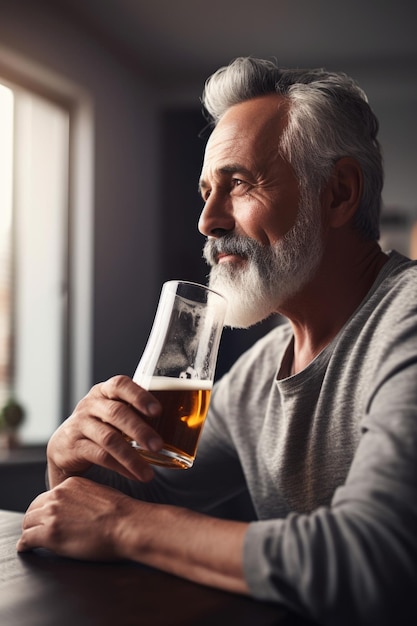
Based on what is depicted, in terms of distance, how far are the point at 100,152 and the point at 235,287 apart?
3.03 m

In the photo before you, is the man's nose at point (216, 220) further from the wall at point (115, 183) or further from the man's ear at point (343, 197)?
the wall at point (115, 183)

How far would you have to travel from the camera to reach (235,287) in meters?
1.29

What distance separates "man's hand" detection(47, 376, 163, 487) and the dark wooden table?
148 millimetres

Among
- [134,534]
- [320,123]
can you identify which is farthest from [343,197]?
[134,534]

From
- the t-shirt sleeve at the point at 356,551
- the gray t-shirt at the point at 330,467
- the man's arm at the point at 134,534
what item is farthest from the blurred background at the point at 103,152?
the t-shirt sleeve at the point at 356,551

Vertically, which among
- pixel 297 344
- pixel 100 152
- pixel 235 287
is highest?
pixel 100 152

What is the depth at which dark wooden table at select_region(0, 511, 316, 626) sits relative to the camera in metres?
0.66

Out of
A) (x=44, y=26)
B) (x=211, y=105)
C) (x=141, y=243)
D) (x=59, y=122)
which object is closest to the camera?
(x=211, y=105)

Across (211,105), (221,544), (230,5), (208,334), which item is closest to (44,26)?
(230,5)

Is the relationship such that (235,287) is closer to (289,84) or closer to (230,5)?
(289,84)

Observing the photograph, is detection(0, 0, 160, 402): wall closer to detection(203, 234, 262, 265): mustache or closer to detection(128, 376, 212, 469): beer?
detection(203, 234, 262, 265): mustache

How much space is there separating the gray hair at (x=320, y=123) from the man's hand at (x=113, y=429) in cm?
60

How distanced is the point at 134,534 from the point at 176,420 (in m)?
0.16

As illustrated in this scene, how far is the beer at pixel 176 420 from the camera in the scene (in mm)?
910
